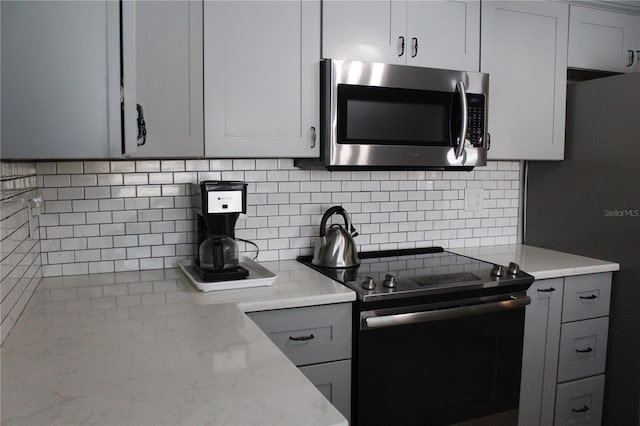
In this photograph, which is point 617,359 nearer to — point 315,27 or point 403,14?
point 403,14

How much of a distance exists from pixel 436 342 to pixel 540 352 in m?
0.63

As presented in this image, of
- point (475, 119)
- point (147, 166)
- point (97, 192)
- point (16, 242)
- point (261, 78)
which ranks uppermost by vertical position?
point (261, 78)

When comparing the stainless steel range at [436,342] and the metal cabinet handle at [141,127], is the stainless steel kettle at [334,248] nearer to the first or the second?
the stainless steel range at [436,342]

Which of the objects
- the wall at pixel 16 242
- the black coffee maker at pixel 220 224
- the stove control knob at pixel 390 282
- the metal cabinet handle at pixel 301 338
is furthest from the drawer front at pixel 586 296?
the wall at pixel 16 242

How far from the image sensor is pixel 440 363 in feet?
6.95

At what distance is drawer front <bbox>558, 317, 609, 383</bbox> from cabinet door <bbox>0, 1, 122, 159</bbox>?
7.09ft

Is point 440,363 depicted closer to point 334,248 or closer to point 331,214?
point 334,248

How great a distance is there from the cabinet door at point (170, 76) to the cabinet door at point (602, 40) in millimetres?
1869

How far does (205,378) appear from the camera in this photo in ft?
3.91

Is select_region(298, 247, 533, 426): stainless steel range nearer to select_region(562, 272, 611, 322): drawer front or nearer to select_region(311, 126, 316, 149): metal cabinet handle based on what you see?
select_region(562, 272, 611, 322): drawer front

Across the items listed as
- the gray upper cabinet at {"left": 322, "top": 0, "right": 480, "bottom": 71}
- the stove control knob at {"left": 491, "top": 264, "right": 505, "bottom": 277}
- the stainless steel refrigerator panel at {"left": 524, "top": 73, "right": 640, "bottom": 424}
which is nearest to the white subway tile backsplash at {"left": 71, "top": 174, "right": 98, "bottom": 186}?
the gray upper cabinet at {"left": 322, "top": 0, "right": 480, "bottom": 71}

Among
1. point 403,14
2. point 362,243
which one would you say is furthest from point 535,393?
point 403,14

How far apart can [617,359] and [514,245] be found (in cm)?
77

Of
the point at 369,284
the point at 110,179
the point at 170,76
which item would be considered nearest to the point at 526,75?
the point at 369,284
